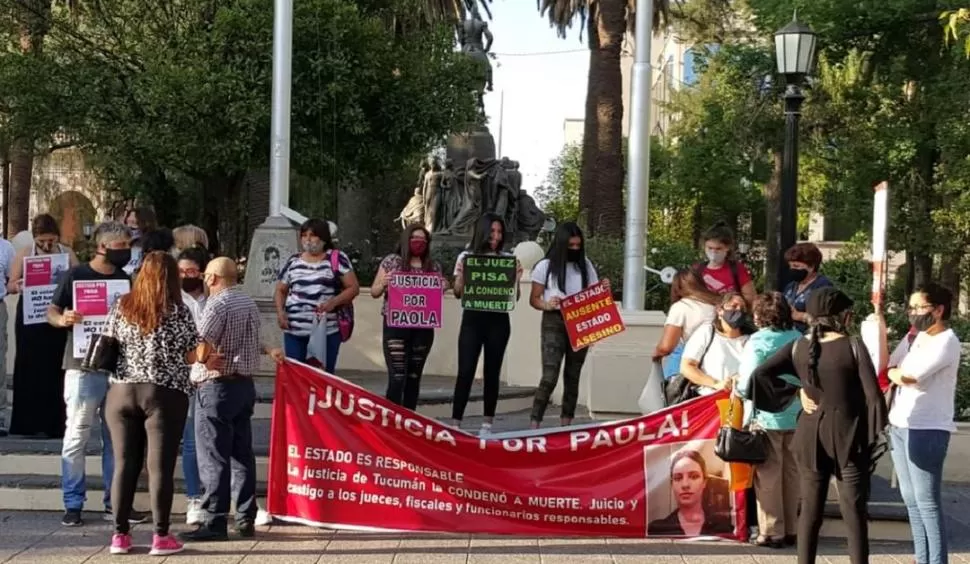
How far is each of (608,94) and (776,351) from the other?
17268 mm

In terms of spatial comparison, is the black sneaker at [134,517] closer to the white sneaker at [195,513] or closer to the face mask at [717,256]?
the white sneaker at [195,513]

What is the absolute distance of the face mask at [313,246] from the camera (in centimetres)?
895

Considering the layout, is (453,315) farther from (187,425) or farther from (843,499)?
(843,499)

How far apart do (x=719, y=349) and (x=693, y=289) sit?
69 cm

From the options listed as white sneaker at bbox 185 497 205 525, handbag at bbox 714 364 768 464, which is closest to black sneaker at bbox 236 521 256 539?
Result: white sneaker at bbox 185 497 205 525

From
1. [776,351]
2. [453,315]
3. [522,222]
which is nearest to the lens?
[776,351]

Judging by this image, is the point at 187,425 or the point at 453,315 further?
the point at 453,315

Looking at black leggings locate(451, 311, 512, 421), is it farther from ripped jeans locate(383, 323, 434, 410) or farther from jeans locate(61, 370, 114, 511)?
jeans locate(61, 370, 114, 511)

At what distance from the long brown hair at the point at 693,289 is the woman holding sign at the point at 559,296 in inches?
44.4

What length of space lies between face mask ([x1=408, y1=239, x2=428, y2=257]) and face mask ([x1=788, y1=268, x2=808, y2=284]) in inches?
109

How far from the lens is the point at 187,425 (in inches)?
301

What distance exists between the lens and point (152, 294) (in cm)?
668

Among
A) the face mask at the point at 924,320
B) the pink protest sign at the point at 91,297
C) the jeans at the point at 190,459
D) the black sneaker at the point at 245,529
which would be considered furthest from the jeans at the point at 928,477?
the pink protest sign at the point at 91,297

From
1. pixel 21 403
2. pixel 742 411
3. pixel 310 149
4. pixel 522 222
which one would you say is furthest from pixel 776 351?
pixel 310 149
